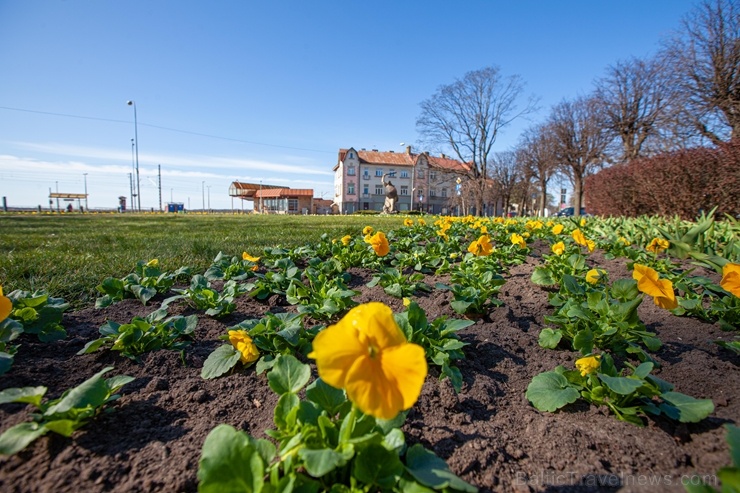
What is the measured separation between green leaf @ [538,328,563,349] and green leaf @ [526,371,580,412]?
41cm

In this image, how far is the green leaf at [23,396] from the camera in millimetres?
1075

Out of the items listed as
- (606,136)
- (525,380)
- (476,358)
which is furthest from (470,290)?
(606,136)

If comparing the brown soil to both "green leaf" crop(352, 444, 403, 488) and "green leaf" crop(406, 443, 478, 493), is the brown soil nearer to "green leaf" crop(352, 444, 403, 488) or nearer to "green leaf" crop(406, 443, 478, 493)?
"green leaf" crop(406, 443, 478, 493)

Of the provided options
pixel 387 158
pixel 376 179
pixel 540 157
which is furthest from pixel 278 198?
pixel 540 157

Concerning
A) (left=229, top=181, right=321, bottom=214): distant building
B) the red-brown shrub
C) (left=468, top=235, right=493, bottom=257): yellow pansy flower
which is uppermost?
(left=229, top=181, right=321, bottom=214): distant building

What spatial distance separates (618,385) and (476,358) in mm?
803

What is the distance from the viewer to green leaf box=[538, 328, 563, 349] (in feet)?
6.41

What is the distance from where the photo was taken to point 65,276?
3098 millimetres

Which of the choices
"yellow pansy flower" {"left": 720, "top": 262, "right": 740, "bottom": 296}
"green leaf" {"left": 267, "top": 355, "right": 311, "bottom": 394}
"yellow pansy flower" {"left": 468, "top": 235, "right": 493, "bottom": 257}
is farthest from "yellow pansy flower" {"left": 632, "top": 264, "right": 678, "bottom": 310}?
"green leaf" {"left": 267, "top": 355, "right": 311, "bottom": 394}

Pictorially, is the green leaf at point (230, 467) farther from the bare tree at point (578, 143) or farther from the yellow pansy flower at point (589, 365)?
the bare tree at point (578, 143)

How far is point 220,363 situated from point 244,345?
6.3 inches

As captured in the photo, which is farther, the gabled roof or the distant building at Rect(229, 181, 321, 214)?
the gabled roof

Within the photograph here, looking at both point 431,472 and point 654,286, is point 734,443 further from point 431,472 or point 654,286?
point 654,286

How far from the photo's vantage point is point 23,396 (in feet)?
3.54
